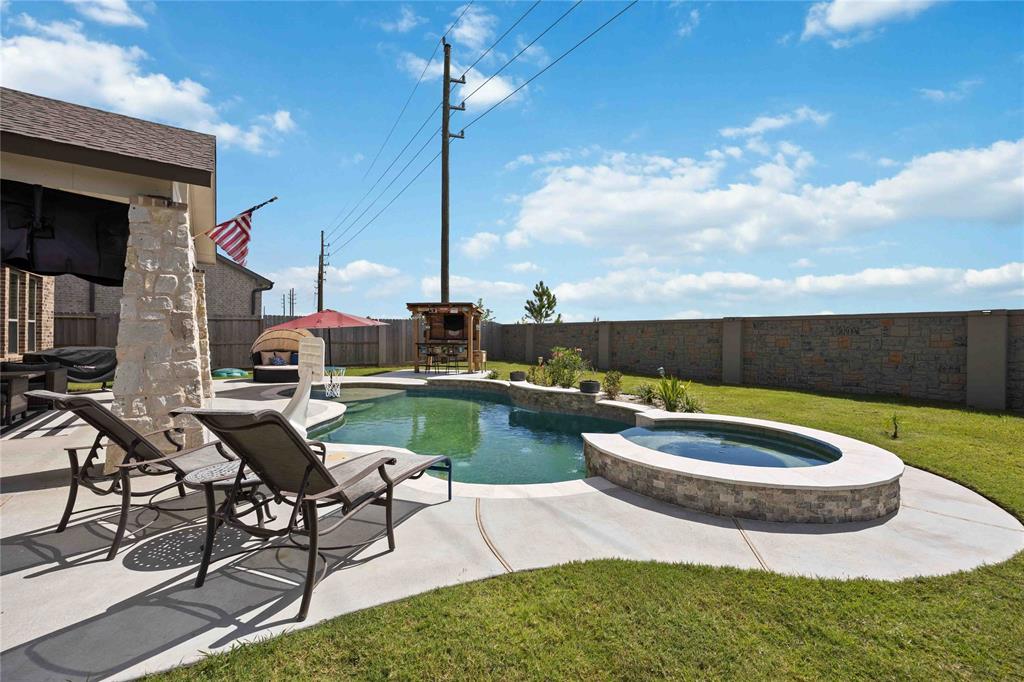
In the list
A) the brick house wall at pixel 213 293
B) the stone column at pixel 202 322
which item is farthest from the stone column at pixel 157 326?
the brick house wall at pixel 213 293

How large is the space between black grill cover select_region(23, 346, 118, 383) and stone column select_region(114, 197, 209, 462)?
6.26m

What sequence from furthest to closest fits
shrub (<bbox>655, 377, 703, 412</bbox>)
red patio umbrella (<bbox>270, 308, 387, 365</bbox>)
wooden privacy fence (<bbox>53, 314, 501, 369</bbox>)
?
wooden privacy fence (<bbox>53, 314, 501, 369</bbox>)
red patio umbrella (<bbox>270, 308, 387, 365</bbox>)
shrub (<bbox>655, 377, 703, 412</bbox>)

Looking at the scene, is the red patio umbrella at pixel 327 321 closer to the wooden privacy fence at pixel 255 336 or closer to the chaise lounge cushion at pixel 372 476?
the wooden privacy fence at pixel 255 336

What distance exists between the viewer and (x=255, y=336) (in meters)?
18.6

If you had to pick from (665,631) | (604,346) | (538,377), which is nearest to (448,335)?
(538,377)

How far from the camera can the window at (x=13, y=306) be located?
27.4ft

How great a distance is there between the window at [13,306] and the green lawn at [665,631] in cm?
1035

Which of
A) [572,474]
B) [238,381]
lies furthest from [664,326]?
[238,381]

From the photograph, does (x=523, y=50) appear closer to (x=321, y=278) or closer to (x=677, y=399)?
(x=677, y=399)

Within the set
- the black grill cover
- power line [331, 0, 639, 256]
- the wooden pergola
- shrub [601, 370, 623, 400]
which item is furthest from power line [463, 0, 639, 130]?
the black grill cover

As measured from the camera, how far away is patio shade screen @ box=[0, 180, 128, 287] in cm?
426

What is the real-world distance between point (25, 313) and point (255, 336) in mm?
9556

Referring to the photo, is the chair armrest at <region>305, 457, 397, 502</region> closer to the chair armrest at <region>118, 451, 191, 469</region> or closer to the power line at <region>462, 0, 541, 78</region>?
the chair armrest at <region>118, 451, 191, 469</region>

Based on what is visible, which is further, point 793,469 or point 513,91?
point 513,91
